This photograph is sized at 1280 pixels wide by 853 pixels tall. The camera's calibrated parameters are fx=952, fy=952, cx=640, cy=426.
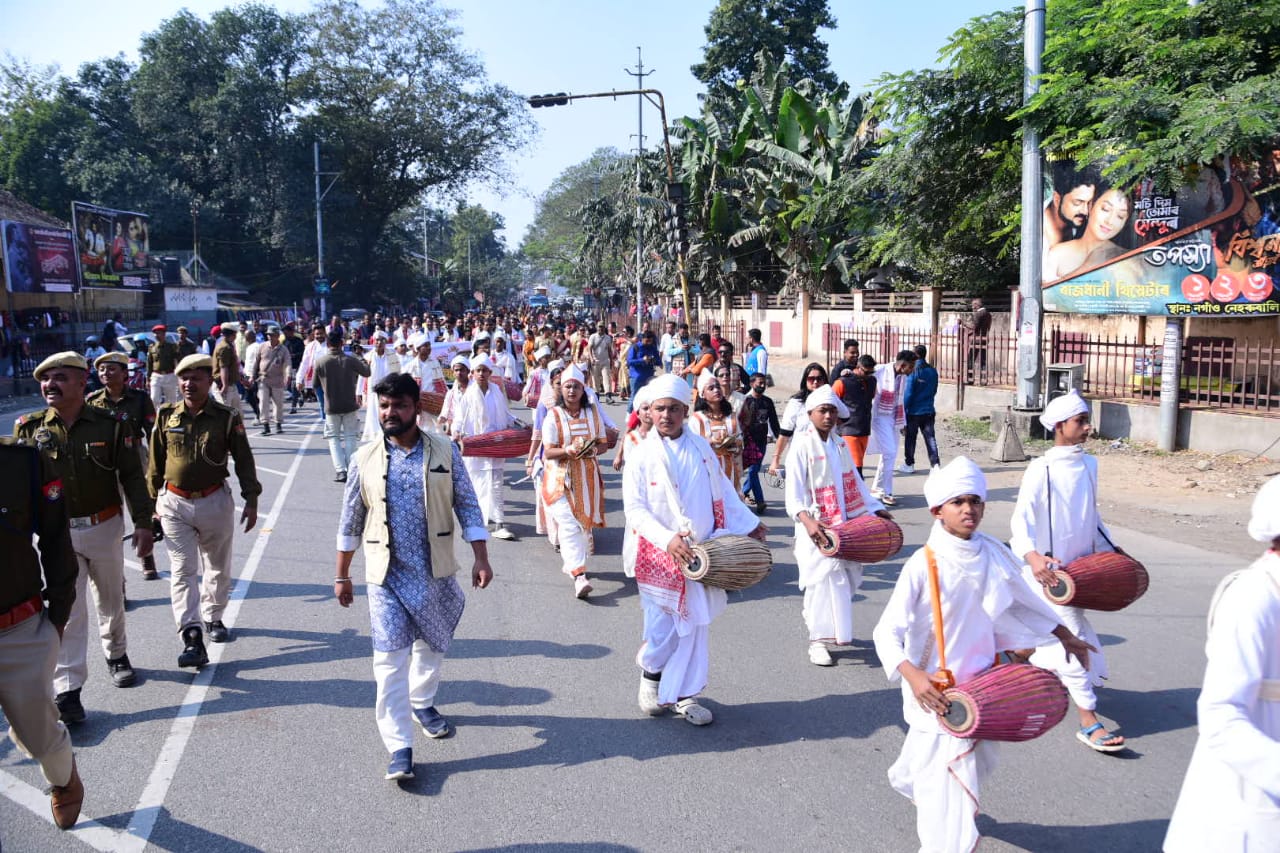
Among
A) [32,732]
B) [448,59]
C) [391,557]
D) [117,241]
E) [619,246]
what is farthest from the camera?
[448,59]

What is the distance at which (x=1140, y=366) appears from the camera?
1359 centimetres

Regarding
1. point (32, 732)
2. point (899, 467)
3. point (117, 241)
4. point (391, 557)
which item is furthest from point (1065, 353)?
point (117, 241)

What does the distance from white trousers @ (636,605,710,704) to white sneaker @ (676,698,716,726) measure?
0.12 ft

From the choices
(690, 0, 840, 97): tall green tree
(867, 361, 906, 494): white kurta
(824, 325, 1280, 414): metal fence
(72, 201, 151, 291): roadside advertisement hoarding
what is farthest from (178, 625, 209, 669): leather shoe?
(690, 0, 840, 97): tall green tree

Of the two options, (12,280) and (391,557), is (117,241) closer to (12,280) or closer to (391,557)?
(12,280)

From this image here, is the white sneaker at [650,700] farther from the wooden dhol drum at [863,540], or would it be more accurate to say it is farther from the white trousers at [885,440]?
the white trousers at [885,440]

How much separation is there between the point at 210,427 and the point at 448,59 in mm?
48923

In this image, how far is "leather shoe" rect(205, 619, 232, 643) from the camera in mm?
5980

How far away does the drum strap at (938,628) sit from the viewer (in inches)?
137

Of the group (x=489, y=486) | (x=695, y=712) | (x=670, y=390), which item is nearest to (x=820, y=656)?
(x=695, y=712)

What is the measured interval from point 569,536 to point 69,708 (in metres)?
3.44

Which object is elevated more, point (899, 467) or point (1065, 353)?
point (1065, 353)

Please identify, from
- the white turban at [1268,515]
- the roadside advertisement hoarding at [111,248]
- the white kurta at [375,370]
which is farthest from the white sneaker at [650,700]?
the roadside advertisement hoarding at [111,248]

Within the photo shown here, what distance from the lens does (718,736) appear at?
15.4 feet
